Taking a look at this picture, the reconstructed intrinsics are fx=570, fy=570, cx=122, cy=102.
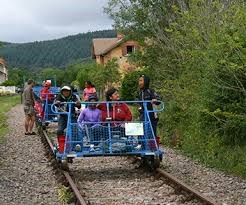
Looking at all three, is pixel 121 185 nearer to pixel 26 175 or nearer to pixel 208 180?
pixel 208 180

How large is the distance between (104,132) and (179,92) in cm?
716

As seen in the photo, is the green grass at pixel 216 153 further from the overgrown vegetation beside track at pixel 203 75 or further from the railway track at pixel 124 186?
the railway track at pixel 124 186

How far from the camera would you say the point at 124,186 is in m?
A: 10.7

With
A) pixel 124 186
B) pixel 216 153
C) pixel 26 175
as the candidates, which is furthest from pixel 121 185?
pixel 216 153

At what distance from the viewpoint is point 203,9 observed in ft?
57.1

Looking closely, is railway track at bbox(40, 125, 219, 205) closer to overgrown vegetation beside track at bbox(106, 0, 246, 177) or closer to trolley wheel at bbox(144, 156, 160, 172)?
trolley wheel at bbox(144, 156, 160, 172)

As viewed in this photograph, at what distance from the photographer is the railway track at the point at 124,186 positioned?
9227mm

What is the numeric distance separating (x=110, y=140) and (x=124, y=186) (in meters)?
1.33

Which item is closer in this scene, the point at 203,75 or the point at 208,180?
the point at 208,180

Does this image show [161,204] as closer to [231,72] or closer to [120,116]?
[120,116]

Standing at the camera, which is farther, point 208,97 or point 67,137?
point 208,97

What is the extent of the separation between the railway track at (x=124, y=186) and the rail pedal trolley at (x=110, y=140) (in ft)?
1.37

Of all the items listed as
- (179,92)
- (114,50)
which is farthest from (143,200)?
(114,50)

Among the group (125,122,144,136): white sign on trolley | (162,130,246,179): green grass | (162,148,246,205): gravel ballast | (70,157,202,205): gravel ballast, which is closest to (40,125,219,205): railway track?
(70,157,202,205): gravel ballast
